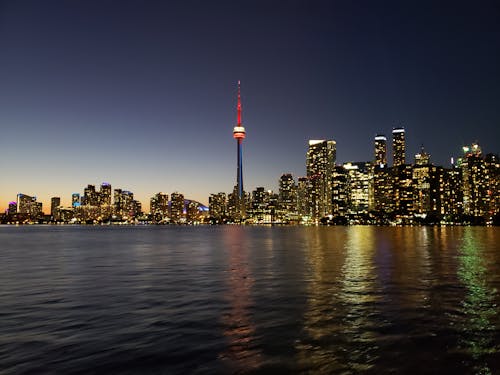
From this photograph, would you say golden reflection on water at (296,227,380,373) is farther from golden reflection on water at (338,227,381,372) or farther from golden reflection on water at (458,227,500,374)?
golden reflection on water at (458,227,500,374)

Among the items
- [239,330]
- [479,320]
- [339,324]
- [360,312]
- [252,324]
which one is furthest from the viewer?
[360,312]

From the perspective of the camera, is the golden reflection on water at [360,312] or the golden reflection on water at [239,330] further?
the golden reflection on water at [360,312]

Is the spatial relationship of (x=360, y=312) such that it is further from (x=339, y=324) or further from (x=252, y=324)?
(x=252, y=324)

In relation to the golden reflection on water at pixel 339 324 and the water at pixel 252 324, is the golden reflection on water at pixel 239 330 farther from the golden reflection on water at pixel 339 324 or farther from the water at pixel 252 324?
the golden reflection on water at pixel 339 324

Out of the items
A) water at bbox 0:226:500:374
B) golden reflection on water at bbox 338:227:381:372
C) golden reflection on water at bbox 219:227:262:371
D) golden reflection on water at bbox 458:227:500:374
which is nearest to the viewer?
water at bbox 0:226:500:374

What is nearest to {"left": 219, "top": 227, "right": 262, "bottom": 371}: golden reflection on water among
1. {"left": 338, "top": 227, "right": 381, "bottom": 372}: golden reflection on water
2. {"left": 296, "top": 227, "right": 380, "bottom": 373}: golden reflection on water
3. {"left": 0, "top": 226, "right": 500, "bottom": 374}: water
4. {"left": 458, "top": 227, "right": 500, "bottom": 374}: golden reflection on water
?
{"left": 0, "top": 226, "right": 500, "bottom": 374}: water

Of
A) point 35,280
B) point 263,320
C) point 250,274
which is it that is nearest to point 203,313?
point 263,320

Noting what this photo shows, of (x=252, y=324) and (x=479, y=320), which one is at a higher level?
(x=252, y=324)

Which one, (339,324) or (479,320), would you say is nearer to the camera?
(339,324)

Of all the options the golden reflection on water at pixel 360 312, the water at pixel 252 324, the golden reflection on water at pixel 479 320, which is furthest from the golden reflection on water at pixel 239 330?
the golden reflection on water at pixel 479 320

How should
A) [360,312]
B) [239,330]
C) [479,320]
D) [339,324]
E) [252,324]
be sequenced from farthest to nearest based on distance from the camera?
1. [360,312]
2. [479,320]
3. [252,324]
4. [339,324]
5. [239,330]

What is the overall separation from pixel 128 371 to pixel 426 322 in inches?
514

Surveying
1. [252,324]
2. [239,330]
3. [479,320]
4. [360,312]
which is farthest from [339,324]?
[479,320]

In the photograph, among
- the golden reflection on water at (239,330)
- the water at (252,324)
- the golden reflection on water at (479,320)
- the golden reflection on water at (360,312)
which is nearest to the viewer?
the water at (252,324)
